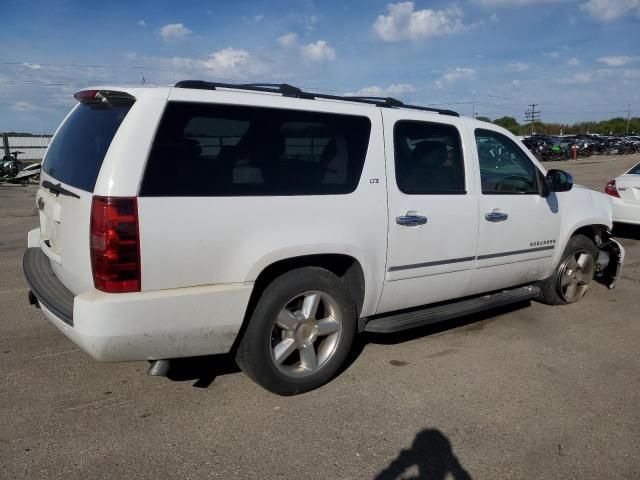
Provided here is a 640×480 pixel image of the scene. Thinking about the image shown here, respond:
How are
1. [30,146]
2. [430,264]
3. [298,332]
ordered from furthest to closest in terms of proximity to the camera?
[30,146] → [430,264] → [298,332]

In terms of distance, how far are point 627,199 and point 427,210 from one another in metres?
6.18

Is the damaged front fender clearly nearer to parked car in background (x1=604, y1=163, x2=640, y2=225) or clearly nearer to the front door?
the front door

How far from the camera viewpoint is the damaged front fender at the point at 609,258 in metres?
5.86

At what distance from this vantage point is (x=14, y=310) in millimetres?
5129

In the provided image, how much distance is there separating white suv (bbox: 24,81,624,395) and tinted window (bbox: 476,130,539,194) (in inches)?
1.1


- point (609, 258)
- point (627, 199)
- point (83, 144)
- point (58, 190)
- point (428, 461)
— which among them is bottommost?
point (428, 461)

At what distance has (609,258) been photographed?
20.0 ft

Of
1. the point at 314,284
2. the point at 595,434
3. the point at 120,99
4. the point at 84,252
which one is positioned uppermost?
the point at 120,99

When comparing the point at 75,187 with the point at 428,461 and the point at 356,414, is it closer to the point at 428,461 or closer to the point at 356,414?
the point at 356,414

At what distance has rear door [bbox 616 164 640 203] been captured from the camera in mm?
8562

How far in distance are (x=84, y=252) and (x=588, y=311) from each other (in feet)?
15.6

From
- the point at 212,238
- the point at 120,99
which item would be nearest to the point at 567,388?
the point at 212,238

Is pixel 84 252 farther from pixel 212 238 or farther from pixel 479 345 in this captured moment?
pixel 479 345

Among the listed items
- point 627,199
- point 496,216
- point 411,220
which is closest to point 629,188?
point 627,199
